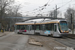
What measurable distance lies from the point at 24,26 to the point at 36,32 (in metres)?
4.27

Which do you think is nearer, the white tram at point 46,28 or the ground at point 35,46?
the ground at point 35,46

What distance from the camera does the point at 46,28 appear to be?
88.8 feet

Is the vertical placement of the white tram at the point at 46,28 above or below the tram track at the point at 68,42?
above

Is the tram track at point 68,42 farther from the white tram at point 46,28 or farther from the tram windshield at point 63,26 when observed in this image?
the tram windshield at point 63,26

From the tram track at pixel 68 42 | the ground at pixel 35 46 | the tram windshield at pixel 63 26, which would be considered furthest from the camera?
the tram windshield at pixel 63 26

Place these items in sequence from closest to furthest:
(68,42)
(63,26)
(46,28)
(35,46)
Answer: (35,46) < (68,42) < (63,26) < (46,28)

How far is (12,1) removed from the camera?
4538 cm

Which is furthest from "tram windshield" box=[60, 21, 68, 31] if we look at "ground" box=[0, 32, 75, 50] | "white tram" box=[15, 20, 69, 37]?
"ground" box=[0, 32, 75, 50]

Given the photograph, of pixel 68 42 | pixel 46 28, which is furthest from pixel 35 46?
pixel 46 28

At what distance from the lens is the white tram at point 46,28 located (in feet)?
76.0

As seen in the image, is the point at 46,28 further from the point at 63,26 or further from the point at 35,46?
the point at 35,46

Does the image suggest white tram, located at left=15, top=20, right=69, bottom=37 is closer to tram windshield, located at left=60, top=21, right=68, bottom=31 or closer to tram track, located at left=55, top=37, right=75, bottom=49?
tram windshield, located at left=60, top=21, right=68, bottom=31

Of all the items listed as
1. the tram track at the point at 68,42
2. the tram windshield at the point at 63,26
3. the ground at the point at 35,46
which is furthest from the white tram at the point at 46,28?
the ground at the point at 35,46

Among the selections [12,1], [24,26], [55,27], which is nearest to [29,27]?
[24,26]
